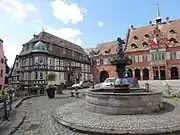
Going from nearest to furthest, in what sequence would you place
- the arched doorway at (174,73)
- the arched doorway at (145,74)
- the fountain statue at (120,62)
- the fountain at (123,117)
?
the fountain at (123,117) → the fountain statue at (120,62) → the arched doorway at (174,73) → the arched doorway at (145,74)

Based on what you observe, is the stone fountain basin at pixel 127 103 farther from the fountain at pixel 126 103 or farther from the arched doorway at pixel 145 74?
the arched doorway at pixel 145 74

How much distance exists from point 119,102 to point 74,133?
10.5 feet

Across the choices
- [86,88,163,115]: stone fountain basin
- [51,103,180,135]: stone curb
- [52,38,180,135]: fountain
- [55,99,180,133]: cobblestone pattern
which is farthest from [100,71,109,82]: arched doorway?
[51,103,180,135]: stone curb

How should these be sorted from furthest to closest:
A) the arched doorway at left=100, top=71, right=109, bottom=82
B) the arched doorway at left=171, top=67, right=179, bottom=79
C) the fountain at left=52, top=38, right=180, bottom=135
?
1. the arched doorway at left=100, top=71, right=109, bottom=82
2. the arched doorway at left=171, top=67, right=179, bottom=79
3. the fountain at left=52, top=38, right=180, bottom=135

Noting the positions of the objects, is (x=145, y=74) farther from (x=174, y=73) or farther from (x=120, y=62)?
(x=120, y=62)

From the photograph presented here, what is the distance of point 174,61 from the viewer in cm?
4444

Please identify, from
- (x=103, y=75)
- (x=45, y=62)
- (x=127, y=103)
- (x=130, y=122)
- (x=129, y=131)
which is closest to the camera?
(x=129, y=131)

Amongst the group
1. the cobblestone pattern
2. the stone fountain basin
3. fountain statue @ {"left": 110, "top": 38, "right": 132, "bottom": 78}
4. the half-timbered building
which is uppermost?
the half-timbered building

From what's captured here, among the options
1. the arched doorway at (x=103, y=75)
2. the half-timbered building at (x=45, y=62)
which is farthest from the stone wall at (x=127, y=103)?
the arched doorway at (x=103, y=75)

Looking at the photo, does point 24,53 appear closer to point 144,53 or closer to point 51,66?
point 51,66

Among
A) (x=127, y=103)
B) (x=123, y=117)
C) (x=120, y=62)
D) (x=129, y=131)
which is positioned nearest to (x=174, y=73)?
(x=120, y=62)

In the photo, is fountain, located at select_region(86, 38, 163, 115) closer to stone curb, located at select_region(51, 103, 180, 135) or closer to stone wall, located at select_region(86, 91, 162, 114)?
stone wall, located at select_region(86, 91, 162, 114)

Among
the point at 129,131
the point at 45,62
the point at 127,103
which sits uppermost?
the point at 45,62

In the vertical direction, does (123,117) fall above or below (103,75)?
below
